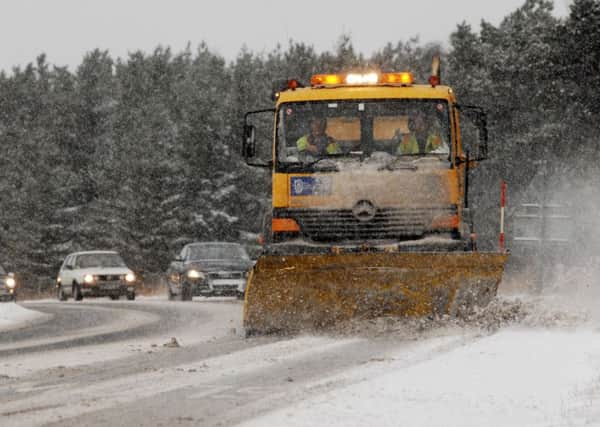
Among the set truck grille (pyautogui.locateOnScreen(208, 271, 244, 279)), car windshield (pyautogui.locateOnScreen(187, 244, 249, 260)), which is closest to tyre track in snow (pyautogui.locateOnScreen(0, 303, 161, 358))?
truck grille (pyautogui.locateOnScreen(208, 271, 244, 279))

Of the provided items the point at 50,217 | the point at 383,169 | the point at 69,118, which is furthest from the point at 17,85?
the point at 383,169

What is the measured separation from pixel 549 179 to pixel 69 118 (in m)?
46.6

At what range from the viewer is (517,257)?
4272 centimetres

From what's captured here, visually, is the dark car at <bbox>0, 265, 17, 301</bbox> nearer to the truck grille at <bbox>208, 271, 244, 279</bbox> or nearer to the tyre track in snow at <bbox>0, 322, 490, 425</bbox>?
the truck grille at <bbox>208, 271, 244, 279</bbox>

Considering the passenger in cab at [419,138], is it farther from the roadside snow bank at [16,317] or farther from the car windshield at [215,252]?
the car windshield at [215,252]

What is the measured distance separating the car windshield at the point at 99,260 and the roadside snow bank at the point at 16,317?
33.8 ft

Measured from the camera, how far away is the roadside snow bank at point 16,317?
1996cm

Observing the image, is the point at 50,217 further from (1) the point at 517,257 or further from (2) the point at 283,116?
(2) the point at 283,116

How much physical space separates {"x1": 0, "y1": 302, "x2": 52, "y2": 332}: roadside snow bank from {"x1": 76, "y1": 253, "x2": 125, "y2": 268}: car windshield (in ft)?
33.8

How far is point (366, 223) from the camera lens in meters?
14.5

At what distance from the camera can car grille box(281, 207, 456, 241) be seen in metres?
14.5

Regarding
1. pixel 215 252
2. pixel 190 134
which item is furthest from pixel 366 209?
pixel 190 134

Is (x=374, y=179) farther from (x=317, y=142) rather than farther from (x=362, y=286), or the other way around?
(x=362, y=286)

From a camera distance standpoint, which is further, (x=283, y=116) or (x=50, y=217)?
(x=50, y=217)
